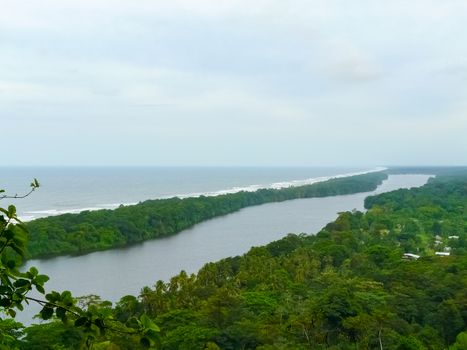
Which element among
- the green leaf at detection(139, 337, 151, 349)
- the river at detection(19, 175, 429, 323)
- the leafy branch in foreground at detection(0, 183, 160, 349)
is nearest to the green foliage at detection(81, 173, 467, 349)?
the river at detection(19, 175, 429, 323)

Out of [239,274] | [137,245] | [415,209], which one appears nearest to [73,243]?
[137,245]

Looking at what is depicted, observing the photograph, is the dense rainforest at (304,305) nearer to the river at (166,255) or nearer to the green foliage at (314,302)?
the green foliage at (314,302)

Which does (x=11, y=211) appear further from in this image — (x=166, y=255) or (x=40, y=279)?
(x=166, y=255)

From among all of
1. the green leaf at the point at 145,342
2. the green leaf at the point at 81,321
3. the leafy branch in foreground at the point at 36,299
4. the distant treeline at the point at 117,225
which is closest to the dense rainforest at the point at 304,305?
the leafy branch in foreground at the point at 36,299

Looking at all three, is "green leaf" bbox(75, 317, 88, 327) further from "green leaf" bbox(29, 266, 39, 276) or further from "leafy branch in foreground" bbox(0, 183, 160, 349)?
"green leaf" bbox(29, 266, 39, 276)

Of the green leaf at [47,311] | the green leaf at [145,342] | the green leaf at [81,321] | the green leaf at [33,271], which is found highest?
the green leaf at [33,271]

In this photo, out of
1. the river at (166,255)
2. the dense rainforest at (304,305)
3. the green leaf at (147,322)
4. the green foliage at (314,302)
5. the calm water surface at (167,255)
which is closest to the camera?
the green leaf at (147,322)

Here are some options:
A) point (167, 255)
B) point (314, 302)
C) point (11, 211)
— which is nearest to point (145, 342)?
point (11, 211)
